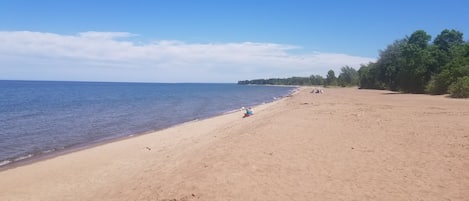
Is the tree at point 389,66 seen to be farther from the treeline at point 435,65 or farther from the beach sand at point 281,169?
the beach sand at point 281,169

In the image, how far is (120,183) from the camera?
10.9 meters

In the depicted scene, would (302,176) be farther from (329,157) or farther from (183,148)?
(183,148)

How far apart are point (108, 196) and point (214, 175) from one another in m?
2.76

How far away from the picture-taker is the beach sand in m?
8.18

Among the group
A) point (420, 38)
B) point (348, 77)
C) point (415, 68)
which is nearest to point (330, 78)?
point (348, 77)

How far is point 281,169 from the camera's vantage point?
32.6 ft

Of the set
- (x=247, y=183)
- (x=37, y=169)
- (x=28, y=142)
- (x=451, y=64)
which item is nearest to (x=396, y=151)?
(x=247, y=183)

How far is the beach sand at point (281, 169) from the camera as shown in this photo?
818 cm

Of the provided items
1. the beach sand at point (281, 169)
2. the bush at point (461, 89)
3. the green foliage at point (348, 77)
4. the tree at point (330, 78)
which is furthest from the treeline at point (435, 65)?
the tree at point (330, 78)

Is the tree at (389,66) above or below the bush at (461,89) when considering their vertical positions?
above

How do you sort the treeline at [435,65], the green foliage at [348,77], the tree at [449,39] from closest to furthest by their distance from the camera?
the treeline at [435,65] < the tree at [449,39] < the green foliage at [348,77]

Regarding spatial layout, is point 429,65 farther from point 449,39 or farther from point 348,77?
point 348,77

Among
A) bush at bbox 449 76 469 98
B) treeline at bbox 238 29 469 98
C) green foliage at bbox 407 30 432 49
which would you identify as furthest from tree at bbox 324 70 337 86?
bush at bbox 449 76 469 98

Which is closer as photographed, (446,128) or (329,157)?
(329,157)
